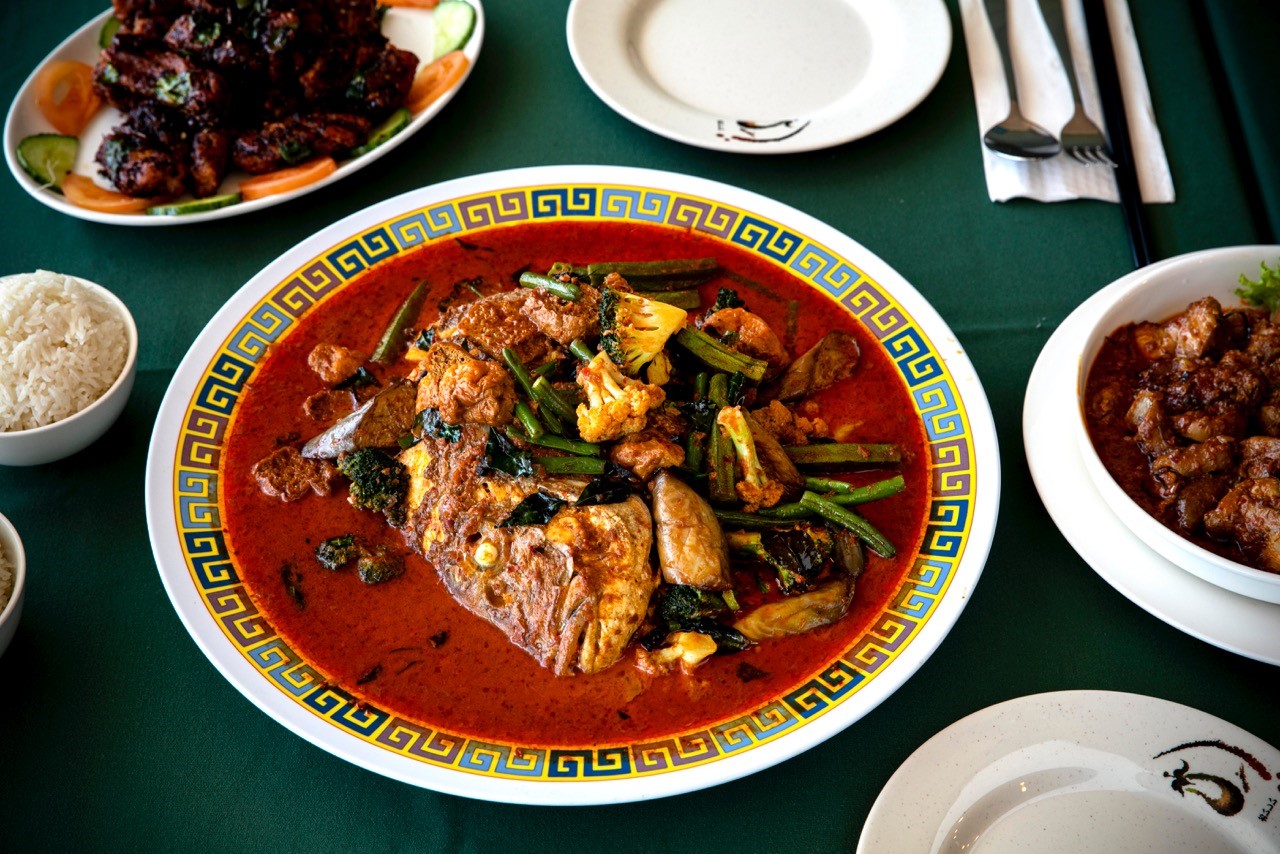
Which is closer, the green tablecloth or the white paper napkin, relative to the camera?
the green tablecloth

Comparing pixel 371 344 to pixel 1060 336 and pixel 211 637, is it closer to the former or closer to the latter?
pixel 211 637

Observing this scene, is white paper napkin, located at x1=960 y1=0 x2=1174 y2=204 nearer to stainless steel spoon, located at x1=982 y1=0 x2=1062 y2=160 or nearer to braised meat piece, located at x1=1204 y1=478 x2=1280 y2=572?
stainless steel spoon, located at x1=982 y1=0 x2=1062 y2=160

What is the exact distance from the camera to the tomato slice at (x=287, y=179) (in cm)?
360

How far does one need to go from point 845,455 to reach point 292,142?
232 cm

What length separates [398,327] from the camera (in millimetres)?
3223

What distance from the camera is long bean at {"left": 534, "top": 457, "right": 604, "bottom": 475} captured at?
2.76 metres

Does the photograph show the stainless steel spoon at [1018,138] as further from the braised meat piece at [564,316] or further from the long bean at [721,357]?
the braised meat piece at [564,316]

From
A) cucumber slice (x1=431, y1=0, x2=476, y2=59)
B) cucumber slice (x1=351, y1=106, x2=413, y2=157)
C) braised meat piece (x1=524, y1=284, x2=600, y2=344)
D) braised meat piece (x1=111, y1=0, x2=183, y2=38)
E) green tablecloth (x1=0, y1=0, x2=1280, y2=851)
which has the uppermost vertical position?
braised meat piece (x1=111, y1=0, x2=183, y2=38)

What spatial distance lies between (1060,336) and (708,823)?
6.03ft

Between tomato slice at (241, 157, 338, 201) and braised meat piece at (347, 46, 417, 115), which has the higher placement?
braised meat piece at (347, 46, 417, 115)

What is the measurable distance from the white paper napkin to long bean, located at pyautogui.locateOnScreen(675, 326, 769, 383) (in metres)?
1.49

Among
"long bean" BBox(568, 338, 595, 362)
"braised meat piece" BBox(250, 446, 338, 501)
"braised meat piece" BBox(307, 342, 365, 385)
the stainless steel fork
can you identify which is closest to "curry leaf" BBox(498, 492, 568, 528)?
"long bean" BBox(568, 338, 595, 362)

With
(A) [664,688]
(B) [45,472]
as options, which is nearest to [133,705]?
(B) [45,472]

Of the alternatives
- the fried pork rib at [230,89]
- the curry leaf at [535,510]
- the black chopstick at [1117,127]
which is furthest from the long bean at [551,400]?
the black chopstick at [1117,127]
